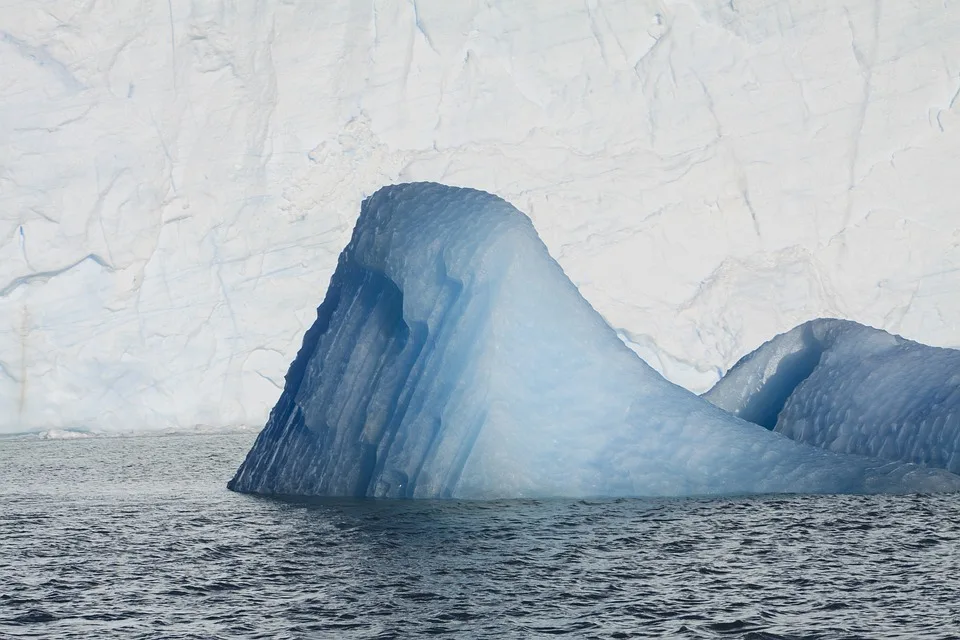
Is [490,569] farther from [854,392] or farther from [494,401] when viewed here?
[854,392]

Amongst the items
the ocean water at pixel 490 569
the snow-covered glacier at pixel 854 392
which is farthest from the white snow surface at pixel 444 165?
the ocean water at pixel 490 569

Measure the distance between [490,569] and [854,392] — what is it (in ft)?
33.9

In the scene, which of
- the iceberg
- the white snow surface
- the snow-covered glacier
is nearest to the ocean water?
the iceberg

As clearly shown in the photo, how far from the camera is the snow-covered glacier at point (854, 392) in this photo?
17.8m

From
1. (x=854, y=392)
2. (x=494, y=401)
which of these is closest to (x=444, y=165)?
(x=854, y=392)

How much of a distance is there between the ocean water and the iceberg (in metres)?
0.47

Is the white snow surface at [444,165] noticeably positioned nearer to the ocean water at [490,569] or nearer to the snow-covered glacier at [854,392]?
the snow-covered glacier at [854,392]

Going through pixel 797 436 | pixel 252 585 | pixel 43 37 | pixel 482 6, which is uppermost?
pixel 482 6

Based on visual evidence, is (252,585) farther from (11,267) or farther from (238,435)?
(238,435)

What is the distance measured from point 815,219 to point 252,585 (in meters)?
32.1

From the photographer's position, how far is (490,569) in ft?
35.9

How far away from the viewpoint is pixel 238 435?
46.2 metres

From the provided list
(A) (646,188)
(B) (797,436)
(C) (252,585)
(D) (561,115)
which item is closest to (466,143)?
(D) (561,115)

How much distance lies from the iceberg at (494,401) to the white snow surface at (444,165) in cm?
1974
